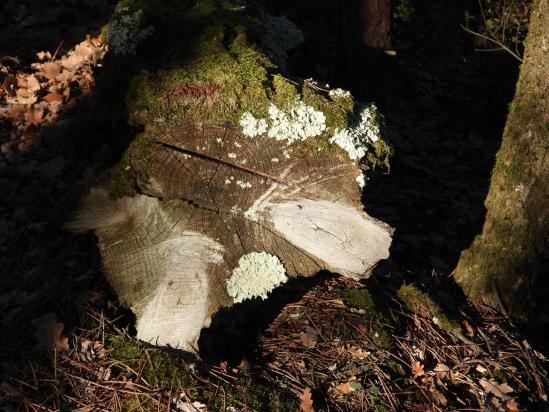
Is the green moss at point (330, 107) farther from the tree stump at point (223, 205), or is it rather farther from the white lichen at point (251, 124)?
the white lichen at point (251, 124)

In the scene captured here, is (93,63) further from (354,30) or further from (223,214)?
(223,214)

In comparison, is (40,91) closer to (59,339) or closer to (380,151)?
(59,339)

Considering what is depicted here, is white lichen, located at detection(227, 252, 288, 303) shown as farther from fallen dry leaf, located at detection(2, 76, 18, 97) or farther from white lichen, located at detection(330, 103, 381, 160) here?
fallen dry leaf, located at detection(2, 76, 18, 97)

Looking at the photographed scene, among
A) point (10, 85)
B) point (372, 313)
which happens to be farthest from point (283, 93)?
point (10, 85)

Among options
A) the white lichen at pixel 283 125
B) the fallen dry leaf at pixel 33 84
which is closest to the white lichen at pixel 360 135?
the white lichen at pixel 283 125

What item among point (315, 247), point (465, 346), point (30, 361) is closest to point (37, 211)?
point (30, 361)

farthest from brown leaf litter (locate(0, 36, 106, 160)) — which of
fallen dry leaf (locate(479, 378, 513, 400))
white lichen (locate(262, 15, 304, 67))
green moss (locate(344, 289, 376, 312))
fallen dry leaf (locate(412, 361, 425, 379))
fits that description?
fallen dry leaf (locate(479, 378, 513, 400))
